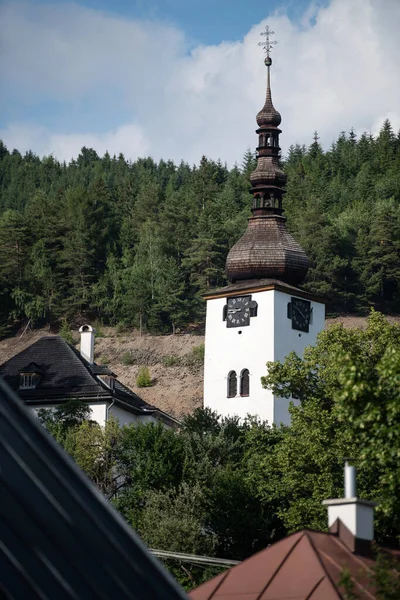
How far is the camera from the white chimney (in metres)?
14.3

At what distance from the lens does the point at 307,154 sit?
479ft

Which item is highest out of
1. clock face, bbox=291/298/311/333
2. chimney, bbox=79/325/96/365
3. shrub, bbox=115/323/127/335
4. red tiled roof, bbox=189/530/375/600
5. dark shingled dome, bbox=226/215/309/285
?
shrub, bbox=115/323/127/335

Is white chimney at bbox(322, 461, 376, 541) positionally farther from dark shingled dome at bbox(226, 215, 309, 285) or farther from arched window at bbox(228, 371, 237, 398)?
dark shingled dome at bbox(226, 215, 309, 285)

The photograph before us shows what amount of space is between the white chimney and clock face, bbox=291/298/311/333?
43.3m

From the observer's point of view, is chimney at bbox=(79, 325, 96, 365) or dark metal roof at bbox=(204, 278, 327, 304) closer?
chimney at bbox=(79, 325, 96, 365)

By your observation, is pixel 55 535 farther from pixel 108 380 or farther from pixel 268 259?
pixel 268 259

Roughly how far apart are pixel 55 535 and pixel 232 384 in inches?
2018

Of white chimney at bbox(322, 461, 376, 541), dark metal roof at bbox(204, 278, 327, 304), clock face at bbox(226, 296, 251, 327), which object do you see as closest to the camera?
white chimney at bbox(322, 461, 376, 541)

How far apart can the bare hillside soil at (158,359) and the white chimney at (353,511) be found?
60.9 m

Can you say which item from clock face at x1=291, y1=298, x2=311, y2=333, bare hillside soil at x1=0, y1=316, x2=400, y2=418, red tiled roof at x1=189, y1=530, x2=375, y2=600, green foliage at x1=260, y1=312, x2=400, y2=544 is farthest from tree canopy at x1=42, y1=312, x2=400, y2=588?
bare hillside soil at x1=0, y1=316, x2=400, y2=418

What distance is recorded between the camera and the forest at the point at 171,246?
92.3 meters

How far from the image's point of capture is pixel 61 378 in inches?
2029

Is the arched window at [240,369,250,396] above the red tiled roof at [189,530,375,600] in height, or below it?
above

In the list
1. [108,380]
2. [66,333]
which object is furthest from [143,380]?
[108,380]
